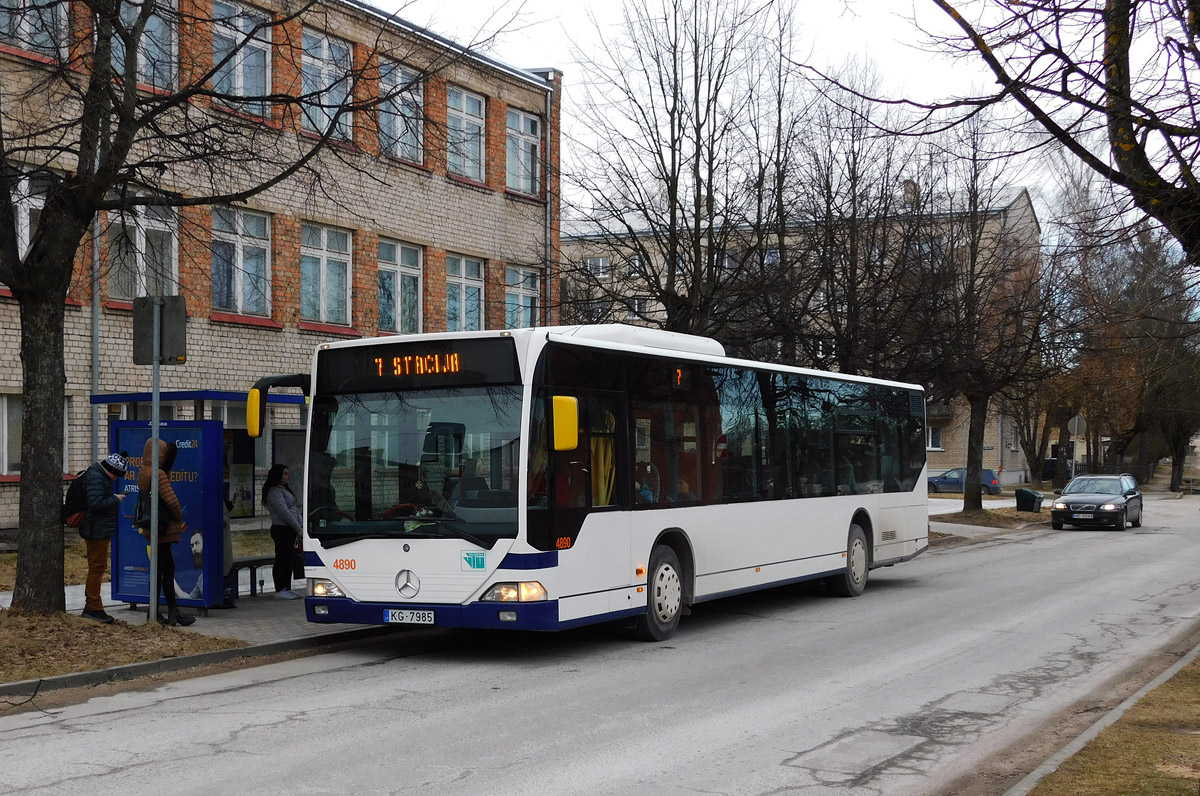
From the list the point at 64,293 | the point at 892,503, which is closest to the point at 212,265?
the point at 64,293

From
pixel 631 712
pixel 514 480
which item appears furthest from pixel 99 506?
pixel 631 712

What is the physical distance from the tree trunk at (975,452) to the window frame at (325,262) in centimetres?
1656

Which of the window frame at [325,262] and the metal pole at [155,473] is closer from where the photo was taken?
the metal pole at [155,473]

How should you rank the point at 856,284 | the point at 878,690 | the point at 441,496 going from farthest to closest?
the point at 856,284 < the point at 441,496 < the point at 878,690

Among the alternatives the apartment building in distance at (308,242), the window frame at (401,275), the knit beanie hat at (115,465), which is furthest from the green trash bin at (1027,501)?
the knit beanie hat at (115,465)

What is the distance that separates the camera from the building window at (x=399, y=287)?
25062 millimetres

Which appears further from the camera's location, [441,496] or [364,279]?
[364,279]

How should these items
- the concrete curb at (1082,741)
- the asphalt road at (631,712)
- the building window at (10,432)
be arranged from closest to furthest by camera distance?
the concrete curb at (1082,741) → the asphalt road at (631,712) → the building window at (10,432)

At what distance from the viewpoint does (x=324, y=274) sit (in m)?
23.5

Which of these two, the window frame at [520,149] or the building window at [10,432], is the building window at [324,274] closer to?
the window frame at [520,149]

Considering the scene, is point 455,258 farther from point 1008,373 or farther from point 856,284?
point 1008,373

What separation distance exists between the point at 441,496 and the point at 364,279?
14609 millimetres

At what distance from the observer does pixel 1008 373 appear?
29.7 m

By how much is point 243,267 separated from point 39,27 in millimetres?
11768
